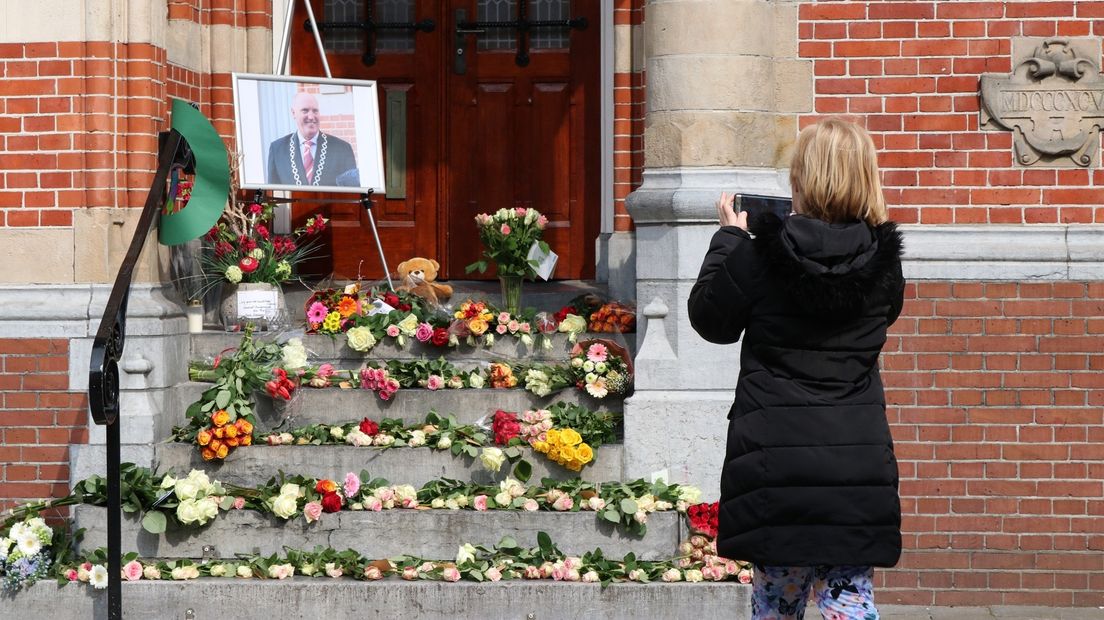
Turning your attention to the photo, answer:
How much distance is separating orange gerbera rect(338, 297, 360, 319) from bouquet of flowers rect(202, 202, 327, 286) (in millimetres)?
361

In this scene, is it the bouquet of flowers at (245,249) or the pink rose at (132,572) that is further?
the bouquet of flowers at (245,249)

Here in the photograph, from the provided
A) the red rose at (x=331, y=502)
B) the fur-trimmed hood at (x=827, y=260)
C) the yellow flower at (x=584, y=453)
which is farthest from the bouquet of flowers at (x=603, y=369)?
the fur-trimmed hood at (x=827, y=260)

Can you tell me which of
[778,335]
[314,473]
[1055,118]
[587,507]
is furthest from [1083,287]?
[314,473]

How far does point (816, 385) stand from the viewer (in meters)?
3.50

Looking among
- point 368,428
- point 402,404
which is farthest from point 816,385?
point 402,404

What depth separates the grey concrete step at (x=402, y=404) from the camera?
6.26m

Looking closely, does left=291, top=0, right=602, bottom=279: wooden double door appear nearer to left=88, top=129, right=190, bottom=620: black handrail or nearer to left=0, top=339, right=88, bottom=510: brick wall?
left=0, top=339, right=88, bottom=510: brick wall

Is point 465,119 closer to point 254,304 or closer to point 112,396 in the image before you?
point 254,304

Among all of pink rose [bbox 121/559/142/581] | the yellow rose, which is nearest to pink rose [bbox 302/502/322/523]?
pink rose [bbox 121/559/142/581]

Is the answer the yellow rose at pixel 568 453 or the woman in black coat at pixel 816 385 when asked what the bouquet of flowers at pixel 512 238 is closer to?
the yellow rose at pixel 568 453

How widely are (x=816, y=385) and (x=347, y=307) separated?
376cm

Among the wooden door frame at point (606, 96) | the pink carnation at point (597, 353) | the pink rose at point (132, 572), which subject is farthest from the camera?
the wooden door frame at point (606, 96)

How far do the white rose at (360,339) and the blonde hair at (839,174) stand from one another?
3.41 m

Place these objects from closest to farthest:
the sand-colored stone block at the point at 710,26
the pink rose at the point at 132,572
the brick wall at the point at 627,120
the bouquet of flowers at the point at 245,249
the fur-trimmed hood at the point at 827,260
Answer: the fur-trimmed hood at the point at 827,260
the pink rose at the point at 132,572
the sand-colored stone block at the point at 710,26
the bouquet of flowers at the point at 245,249
the brick wall at the point at 627,120
